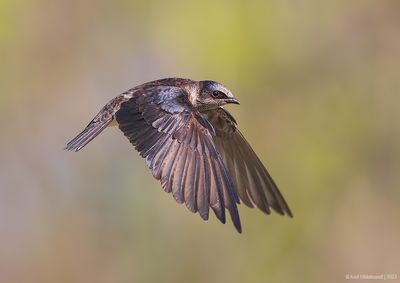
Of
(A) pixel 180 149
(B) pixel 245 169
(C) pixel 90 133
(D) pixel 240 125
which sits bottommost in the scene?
(B) pixel 245 169

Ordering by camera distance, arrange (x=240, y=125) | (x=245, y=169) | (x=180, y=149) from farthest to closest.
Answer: (x=240, y=125) < (x=245, y=169) < (x=180, y=149)

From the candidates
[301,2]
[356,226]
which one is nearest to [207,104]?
[356,226]

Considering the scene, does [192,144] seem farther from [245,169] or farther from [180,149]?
[245,169]

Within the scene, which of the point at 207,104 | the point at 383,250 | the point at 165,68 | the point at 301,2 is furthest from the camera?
the point at 301,2

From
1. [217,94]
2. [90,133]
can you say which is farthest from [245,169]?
[90,133]

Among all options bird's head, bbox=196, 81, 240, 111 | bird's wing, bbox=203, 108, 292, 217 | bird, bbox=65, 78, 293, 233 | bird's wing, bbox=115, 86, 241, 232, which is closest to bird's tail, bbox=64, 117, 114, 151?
bird, bbox=65, 78, 293, 233

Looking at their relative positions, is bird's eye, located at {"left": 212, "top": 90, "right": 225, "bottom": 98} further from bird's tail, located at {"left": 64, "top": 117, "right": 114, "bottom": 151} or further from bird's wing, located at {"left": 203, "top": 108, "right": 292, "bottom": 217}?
bird's tail, located at {"left": 64, "top": 117, "right": 114, "bottom": 151}

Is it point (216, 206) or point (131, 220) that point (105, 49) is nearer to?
point (131, 220)
